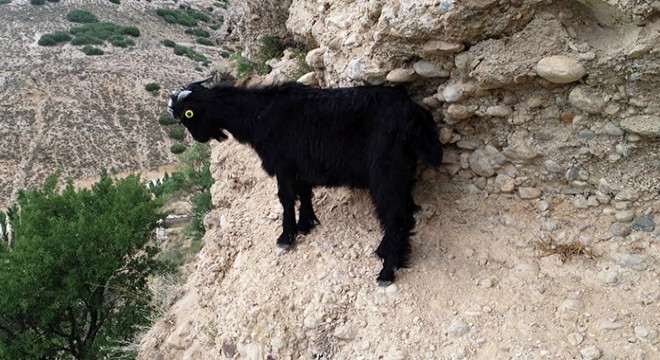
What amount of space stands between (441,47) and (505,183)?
56.1 inches

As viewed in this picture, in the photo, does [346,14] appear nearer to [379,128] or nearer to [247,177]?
[379,128]

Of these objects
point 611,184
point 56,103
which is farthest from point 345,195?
point 56,103

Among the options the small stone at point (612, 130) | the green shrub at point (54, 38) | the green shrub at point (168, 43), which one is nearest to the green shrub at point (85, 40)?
the green shrub at point (54, 38)

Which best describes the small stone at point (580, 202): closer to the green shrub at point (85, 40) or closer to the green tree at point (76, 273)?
the green tree at point (76, 273)

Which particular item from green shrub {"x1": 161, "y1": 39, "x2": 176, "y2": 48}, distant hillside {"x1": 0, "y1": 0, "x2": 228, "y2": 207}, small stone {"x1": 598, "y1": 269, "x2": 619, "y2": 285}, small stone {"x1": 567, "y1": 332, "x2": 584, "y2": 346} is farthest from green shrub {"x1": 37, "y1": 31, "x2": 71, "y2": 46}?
small stone {"x1": 567, "y1": 332, "x2": 584, "y2": 346}

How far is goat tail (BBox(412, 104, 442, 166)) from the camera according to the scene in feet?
14.4

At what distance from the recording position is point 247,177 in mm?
7402

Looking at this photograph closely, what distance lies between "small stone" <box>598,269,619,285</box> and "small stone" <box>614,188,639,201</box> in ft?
1.97

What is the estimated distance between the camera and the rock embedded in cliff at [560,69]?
3828mm

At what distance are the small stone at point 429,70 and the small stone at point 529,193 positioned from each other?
50.5 inches

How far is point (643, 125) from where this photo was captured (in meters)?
3.80

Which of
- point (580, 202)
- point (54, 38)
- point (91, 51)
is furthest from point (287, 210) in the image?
point (54, 38)

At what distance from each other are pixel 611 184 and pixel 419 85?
188 centimetres

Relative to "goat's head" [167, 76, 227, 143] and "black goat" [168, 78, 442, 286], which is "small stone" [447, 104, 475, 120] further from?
"goat's head" [167, 76, 227, 143]
